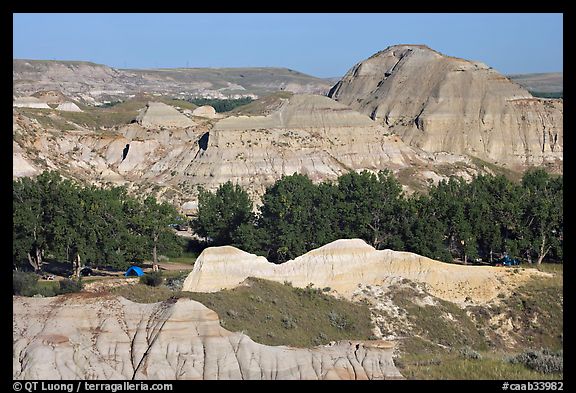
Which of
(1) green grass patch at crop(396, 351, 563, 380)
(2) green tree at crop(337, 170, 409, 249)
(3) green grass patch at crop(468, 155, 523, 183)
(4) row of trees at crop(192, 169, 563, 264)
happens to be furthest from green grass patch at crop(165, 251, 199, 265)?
(3) green grass patch at crop(468, 155, 523, 183)

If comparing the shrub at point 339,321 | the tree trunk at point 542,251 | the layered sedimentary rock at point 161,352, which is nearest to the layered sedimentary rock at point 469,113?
the tree trunk at point 542,251

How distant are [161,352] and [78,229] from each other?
2755 centimetres

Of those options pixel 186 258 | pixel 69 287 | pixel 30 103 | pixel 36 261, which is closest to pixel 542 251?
pixel 186 258

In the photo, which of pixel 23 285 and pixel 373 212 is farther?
pixel 373 212

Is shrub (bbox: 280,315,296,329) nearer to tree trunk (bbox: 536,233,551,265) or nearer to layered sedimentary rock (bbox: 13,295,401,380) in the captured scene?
layered sedimentary rock (bbox: 13,295,401,380)

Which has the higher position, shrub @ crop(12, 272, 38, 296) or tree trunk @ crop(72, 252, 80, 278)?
shrub @ crop(12, 272, 38, 296)

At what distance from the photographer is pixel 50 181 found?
4988 centimetres

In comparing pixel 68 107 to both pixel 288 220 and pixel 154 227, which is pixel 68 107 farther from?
pixel 288 220

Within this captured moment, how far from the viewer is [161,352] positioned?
20641 millimetres

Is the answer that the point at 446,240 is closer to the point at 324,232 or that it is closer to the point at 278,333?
the point at 324,232

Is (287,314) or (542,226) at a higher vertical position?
(542,226)

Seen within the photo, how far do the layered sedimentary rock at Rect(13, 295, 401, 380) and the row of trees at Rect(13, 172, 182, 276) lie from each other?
24165 mm

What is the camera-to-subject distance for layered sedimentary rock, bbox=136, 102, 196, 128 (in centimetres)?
11144
